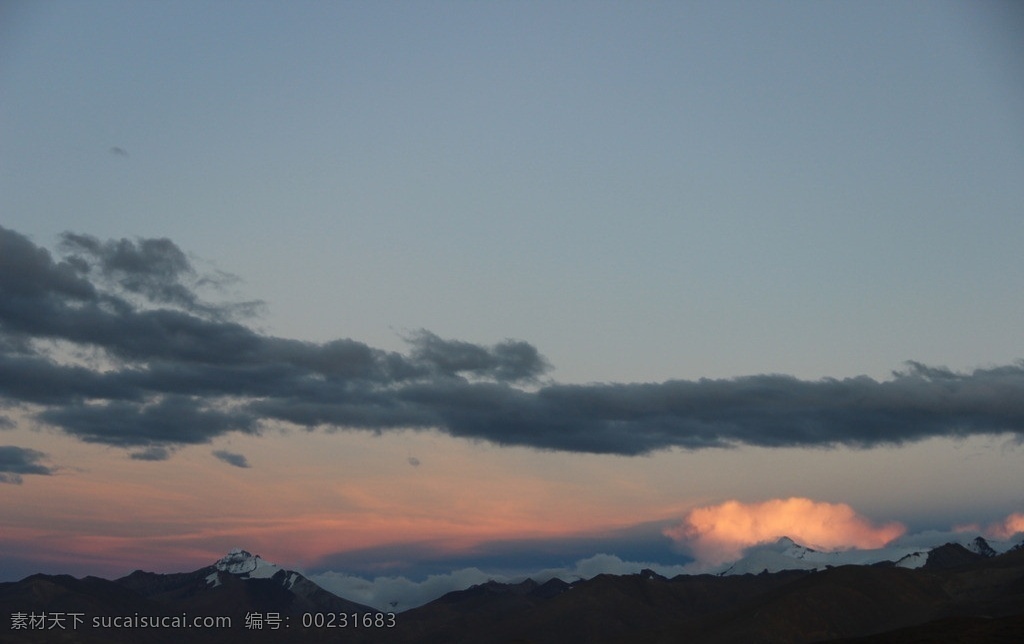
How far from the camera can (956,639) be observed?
196625mm

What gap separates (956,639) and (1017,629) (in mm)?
11168

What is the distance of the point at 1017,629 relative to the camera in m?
197
